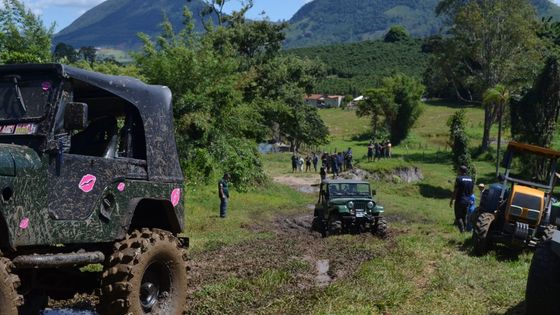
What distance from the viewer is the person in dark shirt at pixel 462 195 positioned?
53.9ft

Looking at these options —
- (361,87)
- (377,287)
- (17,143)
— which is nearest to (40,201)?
(17,143)

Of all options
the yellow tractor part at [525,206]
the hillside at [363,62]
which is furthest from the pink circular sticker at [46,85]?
the hillside at [363,62]

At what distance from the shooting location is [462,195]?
54.4ft

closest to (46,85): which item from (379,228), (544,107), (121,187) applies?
(121,187)

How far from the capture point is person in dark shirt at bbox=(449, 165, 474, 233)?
16.4 metres

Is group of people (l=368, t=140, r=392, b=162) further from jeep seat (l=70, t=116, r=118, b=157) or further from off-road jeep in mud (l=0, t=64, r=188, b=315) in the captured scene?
jeep seat (l=70, t=116, r=118, b=157)

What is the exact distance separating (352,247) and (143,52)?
1499 centimetres

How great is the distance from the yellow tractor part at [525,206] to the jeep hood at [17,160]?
30.6 feet

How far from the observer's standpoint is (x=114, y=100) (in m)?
7.21

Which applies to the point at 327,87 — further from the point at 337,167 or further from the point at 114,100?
the point at 114,100

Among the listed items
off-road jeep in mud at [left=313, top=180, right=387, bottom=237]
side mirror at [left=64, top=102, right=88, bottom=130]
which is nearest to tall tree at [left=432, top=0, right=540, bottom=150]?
off-road jeep in mud at [left=313, top=180, right=387, bottom=237]

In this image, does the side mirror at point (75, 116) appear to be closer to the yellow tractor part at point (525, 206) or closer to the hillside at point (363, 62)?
the yellow tractor part at point (525, 206)

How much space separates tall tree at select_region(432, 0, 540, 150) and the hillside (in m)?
53.3

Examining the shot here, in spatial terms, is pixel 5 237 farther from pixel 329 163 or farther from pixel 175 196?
Answer: pixel 329 163
